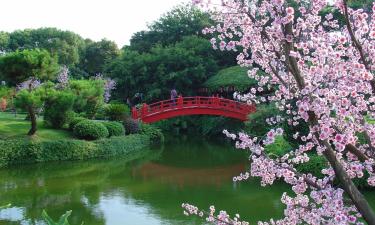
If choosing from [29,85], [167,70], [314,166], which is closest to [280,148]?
[314,166]

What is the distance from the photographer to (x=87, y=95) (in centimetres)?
2027

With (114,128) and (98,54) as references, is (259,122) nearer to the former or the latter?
(114,128)

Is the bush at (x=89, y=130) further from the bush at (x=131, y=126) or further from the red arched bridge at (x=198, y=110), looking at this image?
the red arched bridge at (x=198, y=110)

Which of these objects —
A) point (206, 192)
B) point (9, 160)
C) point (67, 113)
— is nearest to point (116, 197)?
point (206, 192)

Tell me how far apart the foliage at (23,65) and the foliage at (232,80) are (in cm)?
1035

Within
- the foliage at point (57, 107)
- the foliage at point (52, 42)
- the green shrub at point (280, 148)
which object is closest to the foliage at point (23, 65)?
the foliage at point (57, 107)

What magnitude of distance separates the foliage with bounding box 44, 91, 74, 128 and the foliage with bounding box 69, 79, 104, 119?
515 mm

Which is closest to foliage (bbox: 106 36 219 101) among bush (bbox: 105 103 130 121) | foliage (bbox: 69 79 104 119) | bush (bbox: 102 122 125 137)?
bush (bbox: 105 103 130 121)

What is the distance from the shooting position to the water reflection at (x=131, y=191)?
33.1 feet

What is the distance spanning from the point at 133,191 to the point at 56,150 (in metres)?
5.76

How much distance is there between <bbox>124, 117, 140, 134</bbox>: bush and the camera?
2161 centimetres

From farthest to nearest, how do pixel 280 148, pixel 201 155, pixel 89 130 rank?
pixel 201 155
pixel 89 130
pixel 280 148

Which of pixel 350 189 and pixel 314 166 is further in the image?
pixel 314 166

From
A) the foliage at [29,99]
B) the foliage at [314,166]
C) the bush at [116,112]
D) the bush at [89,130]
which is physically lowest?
the foliage at [314,166]
